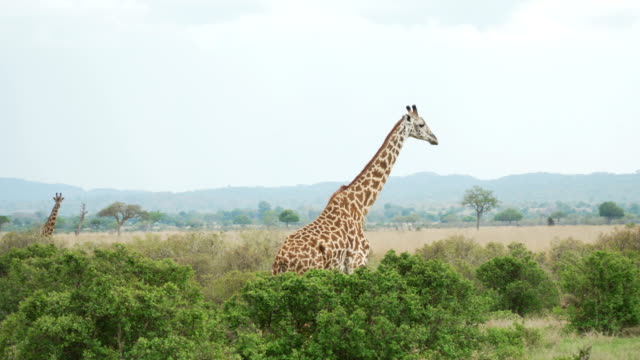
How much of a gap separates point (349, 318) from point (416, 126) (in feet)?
14.3

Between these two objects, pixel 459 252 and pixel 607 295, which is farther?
pixel 459 252

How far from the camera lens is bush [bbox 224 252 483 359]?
18.7 ft

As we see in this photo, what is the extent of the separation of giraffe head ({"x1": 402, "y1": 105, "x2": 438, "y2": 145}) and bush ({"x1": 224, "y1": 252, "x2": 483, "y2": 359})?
3.29m

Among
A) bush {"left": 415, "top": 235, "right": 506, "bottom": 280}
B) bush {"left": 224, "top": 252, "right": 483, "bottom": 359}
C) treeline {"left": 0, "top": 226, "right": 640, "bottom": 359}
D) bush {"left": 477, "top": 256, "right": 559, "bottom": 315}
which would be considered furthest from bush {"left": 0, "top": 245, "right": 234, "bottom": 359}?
bush {"left": 415, "top": 235, "right": 506, "bottom": 280}

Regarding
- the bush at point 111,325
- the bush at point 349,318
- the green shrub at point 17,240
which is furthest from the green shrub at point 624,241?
the green shrub at point 17,240

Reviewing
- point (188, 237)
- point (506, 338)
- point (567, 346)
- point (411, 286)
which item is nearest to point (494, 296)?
point (567, 346)

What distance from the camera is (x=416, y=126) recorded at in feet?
31.3

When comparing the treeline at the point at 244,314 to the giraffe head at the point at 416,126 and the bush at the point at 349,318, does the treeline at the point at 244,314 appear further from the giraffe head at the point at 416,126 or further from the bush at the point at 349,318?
the giraffe head at the point at 416,126

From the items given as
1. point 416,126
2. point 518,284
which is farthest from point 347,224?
point 518,284

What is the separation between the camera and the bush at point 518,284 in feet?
38.1

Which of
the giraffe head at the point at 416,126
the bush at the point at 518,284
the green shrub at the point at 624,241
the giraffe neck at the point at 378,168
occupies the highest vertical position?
the giraffe head at the point at 416,126

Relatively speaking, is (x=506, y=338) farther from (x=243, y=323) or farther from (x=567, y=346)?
(x=243, y=323)

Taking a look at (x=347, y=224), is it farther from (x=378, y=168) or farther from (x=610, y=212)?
(x=610, y=212)

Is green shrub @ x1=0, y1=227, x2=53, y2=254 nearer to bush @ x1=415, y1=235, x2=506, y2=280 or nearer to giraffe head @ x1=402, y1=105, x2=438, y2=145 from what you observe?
bush @ x1=415, y1=235, x2=506, y2=280
